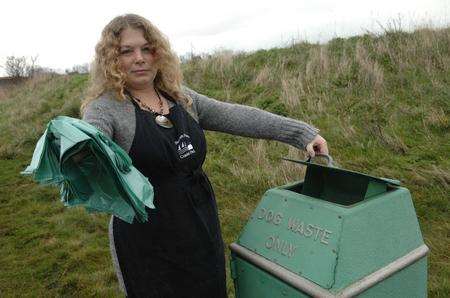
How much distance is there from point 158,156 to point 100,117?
0.28 meters

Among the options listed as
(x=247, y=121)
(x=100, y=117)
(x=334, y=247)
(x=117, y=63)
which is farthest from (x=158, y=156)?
(x=334, y=247)

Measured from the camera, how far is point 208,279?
2.00m

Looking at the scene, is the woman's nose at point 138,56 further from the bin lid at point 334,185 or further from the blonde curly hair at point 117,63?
the bin lid at point 334,185

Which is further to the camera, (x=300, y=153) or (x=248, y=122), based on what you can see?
(x=300, y=153)

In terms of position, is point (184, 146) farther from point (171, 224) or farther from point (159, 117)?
point (171, 224)

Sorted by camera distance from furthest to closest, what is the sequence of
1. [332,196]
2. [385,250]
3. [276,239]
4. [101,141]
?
[332,196] < [276,239] < [385,250] < [101,141]

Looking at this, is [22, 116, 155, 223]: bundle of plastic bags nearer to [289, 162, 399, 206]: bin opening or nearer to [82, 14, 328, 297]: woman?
[82, 14, 328, 297]: woman

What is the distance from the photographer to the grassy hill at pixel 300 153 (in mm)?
3709

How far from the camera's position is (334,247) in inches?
60.4

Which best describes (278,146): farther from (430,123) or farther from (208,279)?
(208,279)

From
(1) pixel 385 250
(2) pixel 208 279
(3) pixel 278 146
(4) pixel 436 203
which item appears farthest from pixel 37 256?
(4) pixel 436 203

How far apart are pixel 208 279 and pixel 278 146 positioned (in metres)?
3.61

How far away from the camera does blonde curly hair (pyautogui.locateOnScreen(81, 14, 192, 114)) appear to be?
72.4 inches

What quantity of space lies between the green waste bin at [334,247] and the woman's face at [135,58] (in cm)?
80
